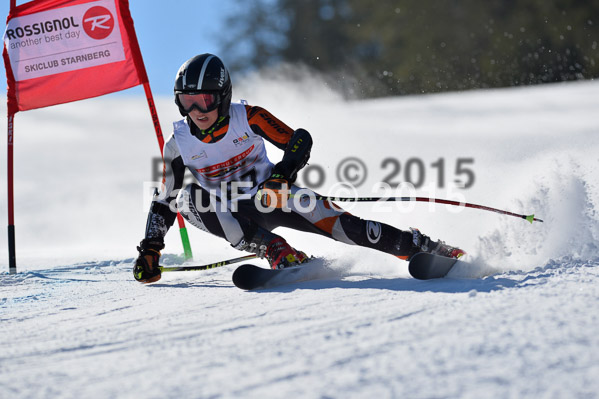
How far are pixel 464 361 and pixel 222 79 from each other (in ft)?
8.25

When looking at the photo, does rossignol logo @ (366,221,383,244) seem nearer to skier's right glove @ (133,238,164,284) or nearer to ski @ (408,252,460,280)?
ski @ (408,252,460,280)

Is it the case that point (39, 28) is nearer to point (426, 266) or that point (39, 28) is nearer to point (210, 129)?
point (210, 129)

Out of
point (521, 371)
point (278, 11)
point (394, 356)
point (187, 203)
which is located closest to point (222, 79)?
point (187, 203)

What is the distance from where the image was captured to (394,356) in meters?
2.25

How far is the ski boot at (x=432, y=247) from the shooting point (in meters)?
4.09

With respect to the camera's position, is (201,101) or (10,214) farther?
(10,214)

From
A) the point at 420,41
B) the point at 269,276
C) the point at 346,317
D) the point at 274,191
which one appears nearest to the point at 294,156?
the point at 274,191

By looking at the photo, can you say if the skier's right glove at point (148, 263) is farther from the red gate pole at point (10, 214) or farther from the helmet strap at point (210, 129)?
the red gate pole at point (10, 214)

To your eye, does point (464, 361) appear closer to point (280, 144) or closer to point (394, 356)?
point (394, 356)

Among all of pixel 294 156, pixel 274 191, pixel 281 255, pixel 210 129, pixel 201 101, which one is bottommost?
pixel 281 255

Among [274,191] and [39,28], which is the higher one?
[39,28]

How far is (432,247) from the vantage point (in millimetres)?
4133

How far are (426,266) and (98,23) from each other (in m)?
3.82

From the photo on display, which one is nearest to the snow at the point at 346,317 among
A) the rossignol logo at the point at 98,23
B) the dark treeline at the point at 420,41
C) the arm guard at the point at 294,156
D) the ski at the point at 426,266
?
the ski at the point at 426,266
